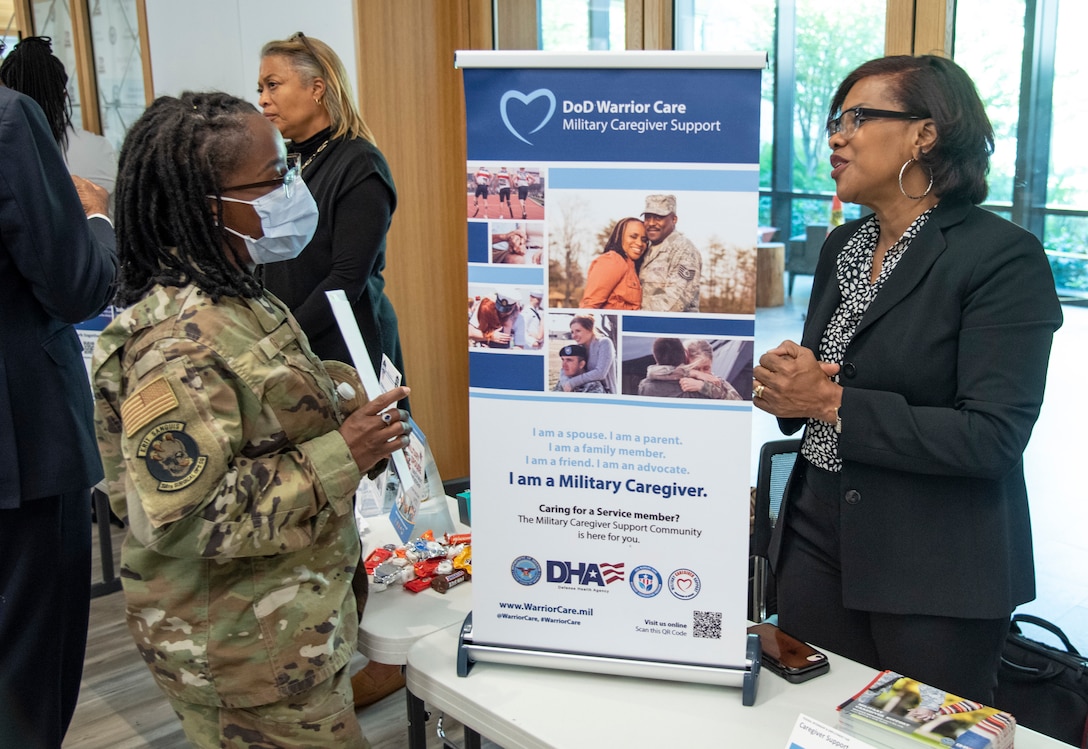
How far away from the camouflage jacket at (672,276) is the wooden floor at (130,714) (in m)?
1.57

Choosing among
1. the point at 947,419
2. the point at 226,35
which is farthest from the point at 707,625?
the point at 226,35

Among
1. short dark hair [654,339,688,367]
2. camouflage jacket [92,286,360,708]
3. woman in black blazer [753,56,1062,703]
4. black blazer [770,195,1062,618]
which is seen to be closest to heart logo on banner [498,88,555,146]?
short dark hair [654,339,688,367]

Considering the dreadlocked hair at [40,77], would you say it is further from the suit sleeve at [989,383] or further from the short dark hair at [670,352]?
the suit sleeve at [989,383]

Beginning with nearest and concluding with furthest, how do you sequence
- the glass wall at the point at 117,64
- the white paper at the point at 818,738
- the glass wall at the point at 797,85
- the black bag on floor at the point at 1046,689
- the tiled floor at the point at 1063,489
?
the white paper at the point at 818,738 < the black bag on floor at the point at 1046,689 < the tiled floor at the point at 1063,489 < the glass wall at the point at 797,85 < the glass wall at the point at 117,64

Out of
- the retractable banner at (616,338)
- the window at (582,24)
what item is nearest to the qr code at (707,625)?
the retractable banner at (616,338)

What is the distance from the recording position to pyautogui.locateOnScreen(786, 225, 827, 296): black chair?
3027 mm

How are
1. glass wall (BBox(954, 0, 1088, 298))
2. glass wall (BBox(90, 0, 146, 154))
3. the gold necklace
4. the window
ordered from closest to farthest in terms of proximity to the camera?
glass wall (BBox(954, 0, 1088, 298)), the gold necklace, the window, glass wall (BBox(90, 0, 146, 154))

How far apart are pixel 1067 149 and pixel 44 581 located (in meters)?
2.68

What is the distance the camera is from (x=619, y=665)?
1.41 m

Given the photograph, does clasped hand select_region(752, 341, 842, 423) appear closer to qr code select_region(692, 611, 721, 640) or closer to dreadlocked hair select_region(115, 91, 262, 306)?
qr code select_region(692, 611, 721, 640)

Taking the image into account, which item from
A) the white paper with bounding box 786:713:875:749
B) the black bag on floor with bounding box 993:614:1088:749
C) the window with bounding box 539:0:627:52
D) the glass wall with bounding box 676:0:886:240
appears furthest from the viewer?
the window with bounding box 539:0:627:52

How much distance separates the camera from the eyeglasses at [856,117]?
5.28ft

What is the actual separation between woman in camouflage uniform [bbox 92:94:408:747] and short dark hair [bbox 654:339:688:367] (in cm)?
43

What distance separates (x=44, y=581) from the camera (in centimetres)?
194
